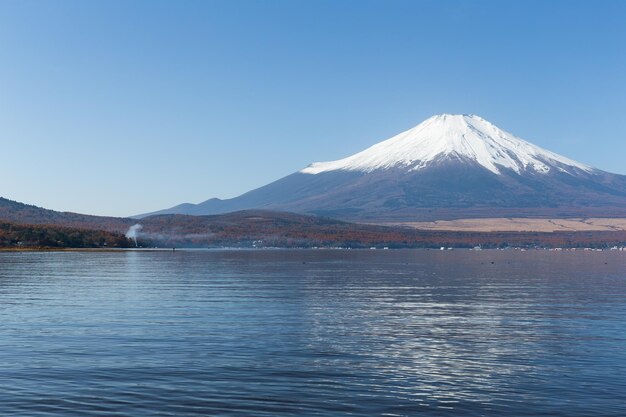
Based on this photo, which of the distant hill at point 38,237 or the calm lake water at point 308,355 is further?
the distant hill at point 38,237

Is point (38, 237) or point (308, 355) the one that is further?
point (38, 237)

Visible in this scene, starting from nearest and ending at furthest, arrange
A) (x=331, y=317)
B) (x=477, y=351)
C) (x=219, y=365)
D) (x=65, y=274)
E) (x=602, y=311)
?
(x=219, y=365), (x=477, y=351), (x=331, y=317), (x=602, y=311), (x=65, y=274)

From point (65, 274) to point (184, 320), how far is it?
4651 centimetres

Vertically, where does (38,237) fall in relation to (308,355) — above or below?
above

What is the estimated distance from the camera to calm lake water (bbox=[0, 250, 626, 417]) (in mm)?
22922

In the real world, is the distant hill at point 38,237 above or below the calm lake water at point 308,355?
above

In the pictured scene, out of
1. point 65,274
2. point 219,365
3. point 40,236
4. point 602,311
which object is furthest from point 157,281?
point 40,236

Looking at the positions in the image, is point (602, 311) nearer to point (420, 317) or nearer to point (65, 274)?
point (420, 317)

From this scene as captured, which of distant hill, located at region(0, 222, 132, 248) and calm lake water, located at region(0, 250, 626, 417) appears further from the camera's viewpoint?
distant hill, located at region(0, 222, 132, 248)

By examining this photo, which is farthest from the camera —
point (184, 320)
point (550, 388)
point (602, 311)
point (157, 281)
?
point (157, 281)

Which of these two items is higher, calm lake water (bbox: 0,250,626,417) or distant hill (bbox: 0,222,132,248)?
distant hill (bbox: 0,222,132,248)

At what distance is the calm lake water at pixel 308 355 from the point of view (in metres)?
22.9

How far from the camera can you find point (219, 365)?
2811cm

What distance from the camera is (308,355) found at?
30.4 meters
